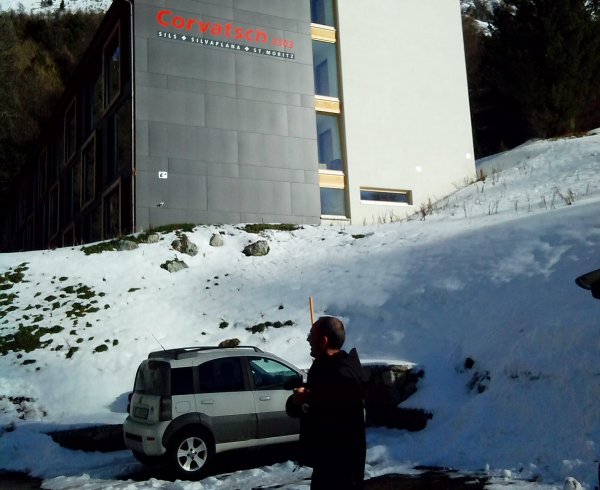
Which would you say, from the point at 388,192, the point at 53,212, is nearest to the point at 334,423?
the point at 388,192

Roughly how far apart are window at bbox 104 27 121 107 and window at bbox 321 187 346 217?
9.00m

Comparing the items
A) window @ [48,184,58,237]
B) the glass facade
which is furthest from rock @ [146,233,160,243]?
window @ [48,184,58,237]

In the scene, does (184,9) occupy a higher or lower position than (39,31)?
lower

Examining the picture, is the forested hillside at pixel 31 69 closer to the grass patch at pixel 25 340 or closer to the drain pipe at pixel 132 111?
the drain pipe at pixel 132 111

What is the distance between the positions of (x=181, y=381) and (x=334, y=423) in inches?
194

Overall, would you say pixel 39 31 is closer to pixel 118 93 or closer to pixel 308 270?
pixel 118 93

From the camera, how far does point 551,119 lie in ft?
99.0

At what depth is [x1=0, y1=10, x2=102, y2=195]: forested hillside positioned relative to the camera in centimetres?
3991

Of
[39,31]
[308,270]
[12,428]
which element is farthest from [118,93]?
[39,31]

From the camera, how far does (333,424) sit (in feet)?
11.5

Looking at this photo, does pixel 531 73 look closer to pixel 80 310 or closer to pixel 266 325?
pixel 266 325

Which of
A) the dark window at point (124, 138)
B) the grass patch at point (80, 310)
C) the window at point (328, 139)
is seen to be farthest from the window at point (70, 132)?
the grass patch at point (80, 310)

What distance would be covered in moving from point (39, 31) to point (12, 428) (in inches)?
2605

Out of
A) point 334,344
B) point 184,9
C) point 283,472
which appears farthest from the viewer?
point 184,9
